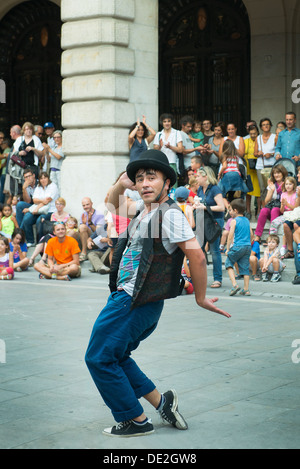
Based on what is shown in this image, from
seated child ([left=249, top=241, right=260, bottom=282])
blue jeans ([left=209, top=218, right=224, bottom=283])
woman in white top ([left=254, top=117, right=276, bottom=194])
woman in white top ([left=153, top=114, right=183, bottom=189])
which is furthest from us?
woman in white top ([left=254, top=117, right=276, bottom=194])

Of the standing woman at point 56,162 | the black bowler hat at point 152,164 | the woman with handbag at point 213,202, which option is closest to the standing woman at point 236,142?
the woman with handbag at point 213,202

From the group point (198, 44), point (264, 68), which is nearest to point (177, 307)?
point (264, 68)

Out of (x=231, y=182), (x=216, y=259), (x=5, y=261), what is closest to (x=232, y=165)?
(x=231, y=182)

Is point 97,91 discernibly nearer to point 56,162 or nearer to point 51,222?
point 56,162

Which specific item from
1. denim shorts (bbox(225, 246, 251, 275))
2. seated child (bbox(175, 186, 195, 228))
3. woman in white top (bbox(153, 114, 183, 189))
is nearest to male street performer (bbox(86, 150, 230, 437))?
denim shorts (bbox(225, 246, 251, 275))

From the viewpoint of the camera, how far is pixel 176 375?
620 cm

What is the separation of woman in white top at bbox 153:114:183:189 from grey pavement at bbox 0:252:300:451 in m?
4.95

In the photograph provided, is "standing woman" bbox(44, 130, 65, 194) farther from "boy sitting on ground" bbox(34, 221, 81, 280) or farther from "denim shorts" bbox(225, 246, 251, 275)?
"denim shorts" bbox(225, 246, 251, 275)

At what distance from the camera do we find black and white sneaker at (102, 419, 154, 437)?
477 centimetres

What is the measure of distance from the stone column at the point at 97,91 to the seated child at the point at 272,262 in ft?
11.8

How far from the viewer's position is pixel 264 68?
17844 millimetres
